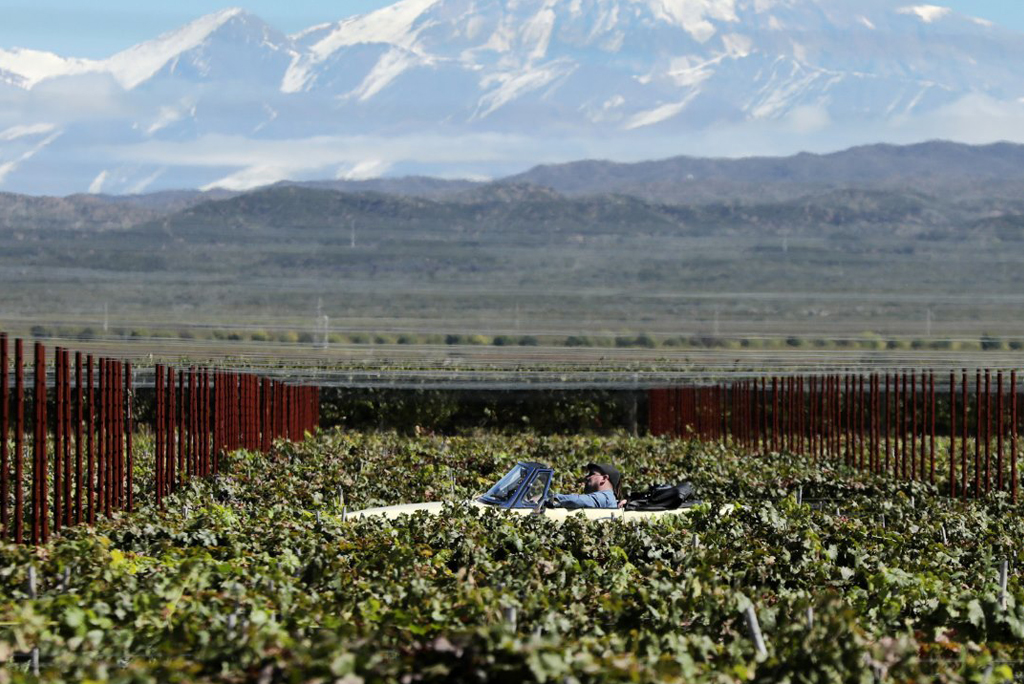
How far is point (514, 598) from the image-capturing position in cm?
668

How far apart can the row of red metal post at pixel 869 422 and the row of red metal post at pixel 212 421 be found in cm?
840

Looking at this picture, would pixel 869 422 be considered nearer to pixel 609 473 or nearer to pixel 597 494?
pixel 609 473

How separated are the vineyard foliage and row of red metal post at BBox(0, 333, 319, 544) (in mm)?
459

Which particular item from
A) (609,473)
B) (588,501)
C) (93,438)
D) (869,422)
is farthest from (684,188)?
(93,438)

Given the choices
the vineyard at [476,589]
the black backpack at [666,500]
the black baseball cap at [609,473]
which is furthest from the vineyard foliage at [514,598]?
the black baseball cap at [609,473]

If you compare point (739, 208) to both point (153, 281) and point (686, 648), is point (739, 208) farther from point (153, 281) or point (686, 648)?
point (686, 648)

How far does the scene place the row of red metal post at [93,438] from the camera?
10.4m

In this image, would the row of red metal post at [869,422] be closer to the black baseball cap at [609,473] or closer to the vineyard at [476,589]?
the vineyard at [476,589]

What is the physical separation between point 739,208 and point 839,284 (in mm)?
28641

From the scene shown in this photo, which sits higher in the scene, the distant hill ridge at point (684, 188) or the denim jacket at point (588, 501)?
the distant hill ridge at point (684, 188)

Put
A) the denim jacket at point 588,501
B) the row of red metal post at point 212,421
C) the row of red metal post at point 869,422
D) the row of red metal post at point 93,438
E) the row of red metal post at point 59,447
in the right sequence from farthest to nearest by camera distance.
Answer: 1. the row of red metal post at point 869,422
2. the row of red metal post at point 212,421
3. the denim jacket at point 588,501
4. the row of red metal post at point 93,438
5. the row of red metal post at point 59,447

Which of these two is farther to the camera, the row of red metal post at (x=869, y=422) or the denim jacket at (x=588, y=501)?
the row of red metal post at (x=869, y=422)

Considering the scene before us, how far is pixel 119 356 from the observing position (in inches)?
1011

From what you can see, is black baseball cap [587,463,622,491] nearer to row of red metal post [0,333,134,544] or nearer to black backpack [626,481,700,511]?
black backpack [626,481,700,511]
